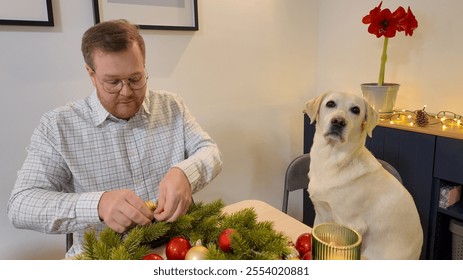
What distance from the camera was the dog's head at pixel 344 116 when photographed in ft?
3.57

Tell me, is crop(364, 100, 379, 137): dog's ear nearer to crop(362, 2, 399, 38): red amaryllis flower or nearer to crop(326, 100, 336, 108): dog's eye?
crop(326, 100, 336, 108): dog's eye

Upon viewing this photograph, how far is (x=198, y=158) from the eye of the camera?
1080 millimetres

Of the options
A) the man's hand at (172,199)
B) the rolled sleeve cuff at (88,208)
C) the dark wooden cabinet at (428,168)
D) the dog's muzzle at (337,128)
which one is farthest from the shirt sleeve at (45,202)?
the dark wooden cabinet at (428,168)

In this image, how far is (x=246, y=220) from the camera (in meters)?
0.74

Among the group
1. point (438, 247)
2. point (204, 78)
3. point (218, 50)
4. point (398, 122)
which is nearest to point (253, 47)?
point (218, 50)

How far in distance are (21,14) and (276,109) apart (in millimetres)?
1403

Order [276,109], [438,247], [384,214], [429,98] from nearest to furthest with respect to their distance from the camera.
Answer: [384,214] < [438,247] < [429,98] < [276,109]

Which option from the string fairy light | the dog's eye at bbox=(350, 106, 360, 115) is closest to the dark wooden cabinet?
the string fairy light

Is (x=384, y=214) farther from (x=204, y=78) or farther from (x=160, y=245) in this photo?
(x=204, y=78)

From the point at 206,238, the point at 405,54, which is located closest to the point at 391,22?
the point at 405,54

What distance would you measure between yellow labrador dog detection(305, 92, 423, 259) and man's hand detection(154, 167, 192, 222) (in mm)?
514

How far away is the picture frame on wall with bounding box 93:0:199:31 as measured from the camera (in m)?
1.49

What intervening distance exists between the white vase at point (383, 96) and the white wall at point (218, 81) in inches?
23.6

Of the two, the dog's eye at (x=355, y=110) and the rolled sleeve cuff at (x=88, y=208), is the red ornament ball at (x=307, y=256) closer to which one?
the rolled sleeve cuff at (x=88, y=208)
